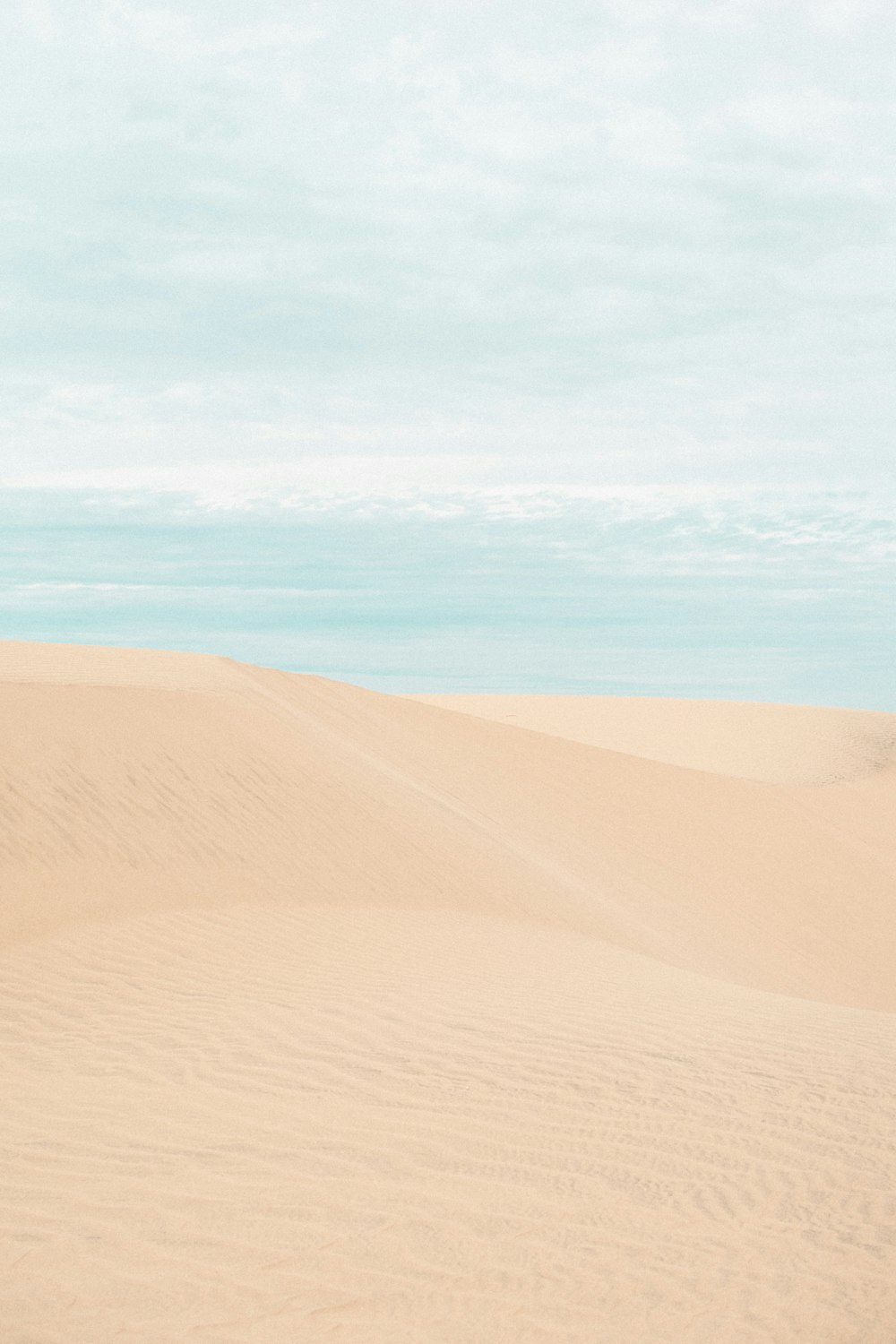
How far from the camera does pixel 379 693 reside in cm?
2488

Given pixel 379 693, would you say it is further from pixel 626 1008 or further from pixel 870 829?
pixel 626 1008

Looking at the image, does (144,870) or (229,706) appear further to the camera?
(229,706)

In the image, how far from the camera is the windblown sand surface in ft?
13.3

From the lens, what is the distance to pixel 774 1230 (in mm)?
4355

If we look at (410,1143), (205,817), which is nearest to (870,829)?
(205,817)

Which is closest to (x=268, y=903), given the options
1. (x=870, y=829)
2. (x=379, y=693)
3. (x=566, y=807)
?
(x=566, y=807)

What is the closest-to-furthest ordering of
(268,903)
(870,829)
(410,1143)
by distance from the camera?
(410,1143) → (268,903) → (870,829)

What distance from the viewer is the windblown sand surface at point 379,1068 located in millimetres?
4055

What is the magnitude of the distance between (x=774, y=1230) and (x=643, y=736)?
3421 cm

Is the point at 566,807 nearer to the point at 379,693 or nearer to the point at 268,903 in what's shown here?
the point at 379,693

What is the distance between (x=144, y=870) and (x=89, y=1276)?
27.0 feet

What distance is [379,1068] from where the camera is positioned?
655cm

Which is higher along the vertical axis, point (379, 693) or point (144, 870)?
point (379, 693)

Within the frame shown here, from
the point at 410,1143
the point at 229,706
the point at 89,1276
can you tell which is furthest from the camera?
the point at 229,706
